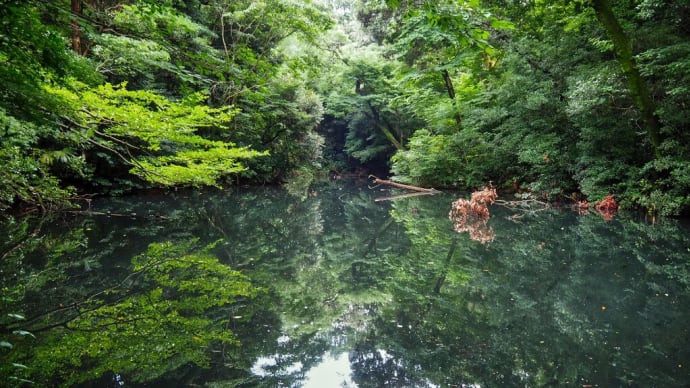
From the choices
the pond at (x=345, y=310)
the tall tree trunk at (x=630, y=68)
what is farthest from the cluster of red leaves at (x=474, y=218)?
the tall tree trunk at (x=630, y=68)

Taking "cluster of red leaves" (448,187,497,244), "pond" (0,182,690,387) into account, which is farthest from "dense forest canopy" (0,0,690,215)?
"cluster of red leaves" (448,187,497,244)

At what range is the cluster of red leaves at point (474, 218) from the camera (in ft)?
19.6

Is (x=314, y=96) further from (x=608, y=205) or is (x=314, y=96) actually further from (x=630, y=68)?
(x=630, y=68)

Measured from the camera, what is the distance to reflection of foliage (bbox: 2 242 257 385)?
2.08 metres

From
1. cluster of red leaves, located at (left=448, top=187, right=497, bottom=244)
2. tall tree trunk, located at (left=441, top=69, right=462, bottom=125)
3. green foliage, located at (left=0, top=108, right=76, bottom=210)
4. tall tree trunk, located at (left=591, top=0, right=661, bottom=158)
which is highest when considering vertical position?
tall tree trunk, located at (left=591, top=0, right=661, bottom=158)

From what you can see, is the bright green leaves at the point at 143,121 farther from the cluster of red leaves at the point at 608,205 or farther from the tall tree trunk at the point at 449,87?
the tall tree trunk at the point at 449,87

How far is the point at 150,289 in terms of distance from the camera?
3297 mm

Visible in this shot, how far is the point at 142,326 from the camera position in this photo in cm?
258

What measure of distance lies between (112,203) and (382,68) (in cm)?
1636

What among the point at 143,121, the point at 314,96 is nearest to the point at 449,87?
the point at 314,96

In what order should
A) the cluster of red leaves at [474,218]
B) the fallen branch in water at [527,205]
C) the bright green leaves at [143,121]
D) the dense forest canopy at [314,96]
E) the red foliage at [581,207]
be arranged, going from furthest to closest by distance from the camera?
the fallen branch in water at [527,205], the red foliage at [581,207], the cluster of red leaves at [474,218], the bright green leaves at [143,121], the dense forest canopy at [314,96]

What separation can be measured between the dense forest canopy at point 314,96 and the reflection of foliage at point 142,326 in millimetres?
1774

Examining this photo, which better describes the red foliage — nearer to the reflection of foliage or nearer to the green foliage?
the reflection of foliage

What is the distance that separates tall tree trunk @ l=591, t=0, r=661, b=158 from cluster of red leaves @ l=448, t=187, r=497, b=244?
3281 mm
